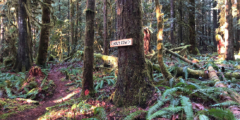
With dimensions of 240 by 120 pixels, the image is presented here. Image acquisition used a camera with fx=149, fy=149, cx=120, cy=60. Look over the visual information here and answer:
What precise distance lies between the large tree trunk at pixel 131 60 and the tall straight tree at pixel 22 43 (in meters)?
8.81

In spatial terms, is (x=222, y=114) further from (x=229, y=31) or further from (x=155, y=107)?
(x=229, y=31)

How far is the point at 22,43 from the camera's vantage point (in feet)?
31.9

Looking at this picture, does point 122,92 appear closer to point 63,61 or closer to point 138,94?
point 138,94

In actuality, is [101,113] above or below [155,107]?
below

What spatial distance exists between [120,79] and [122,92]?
0.30 meters

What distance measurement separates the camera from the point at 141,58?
351 centimetres

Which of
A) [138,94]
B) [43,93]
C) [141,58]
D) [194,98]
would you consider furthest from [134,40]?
[43,93]

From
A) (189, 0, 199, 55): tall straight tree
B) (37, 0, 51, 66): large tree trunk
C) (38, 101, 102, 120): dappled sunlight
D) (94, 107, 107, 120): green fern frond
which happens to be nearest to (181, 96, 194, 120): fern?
(94, 107, 107, 120): green fern frond

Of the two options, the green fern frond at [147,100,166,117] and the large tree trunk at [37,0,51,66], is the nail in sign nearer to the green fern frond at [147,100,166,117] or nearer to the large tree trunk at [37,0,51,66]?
the green fern frond at [147,100,166,117]

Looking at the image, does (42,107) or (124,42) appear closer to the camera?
(124,42)

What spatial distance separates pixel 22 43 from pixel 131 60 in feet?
30.1

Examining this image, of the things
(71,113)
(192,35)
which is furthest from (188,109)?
(192,35)

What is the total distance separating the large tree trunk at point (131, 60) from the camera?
341cm

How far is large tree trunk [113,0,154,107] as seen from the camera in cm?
341
